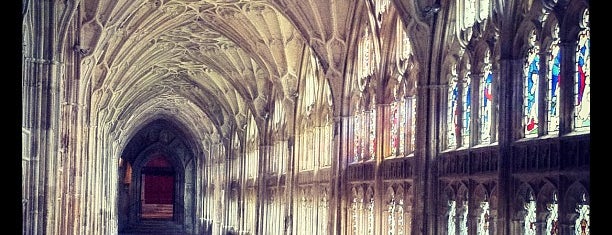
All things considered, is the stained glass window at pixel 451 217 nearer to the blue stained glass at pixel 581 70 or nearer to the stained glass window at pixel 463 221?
the stained glass window at pixel 463 221

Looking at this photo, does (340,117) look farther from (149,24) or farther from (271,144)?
(271,144)

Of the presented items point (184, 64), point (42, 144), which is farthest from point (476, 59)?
point (184, 64)

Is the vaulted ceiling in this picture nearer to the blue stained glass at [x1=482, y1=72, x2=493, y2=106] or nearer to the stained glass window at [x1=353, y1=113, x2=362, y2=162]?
the stained glass window at [x1=353, y1=113, x2=362, y2=162]

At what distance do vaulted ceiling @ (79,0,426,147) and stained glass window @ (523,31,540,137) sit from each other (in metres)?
5.49

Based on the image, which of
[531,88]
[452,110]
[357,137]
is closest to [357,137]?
[357,137]

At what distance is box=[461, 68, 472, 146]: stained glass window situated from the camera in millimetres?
17344

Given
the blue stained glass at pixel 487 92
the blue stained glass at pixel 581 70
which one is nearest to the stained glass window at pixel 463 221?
the blue stained glass at pixel 487 92

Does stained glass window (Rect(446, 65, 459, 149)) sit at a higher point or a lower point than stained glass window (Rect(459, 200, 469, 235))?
higher

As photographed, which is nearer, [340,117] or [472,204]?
[472,204]

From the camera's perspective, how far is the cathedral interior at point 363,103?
13750 millimetres

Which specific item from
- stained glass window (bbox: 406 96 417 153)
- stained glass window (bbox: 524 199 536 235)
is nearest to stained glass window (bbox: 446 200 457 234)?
stained glass window (bbox: 406 96 417 153)

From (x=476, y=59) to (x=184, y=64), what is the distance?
28525 millimetres

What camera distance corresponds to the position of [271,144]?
130 ft

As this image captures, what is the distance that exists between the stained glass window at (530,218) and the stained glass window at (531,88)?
1.22 metres
